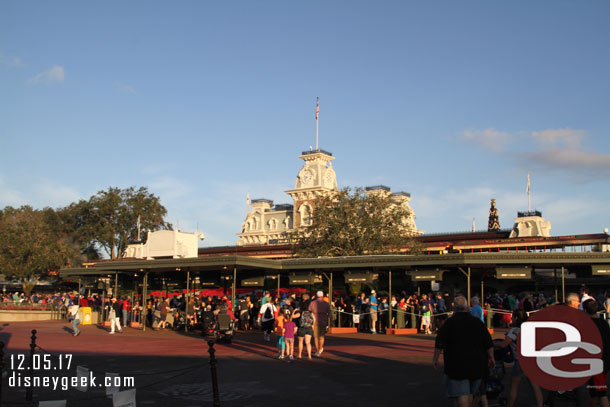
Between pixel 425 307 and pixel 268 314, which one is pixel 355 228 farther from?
pixel 268 314

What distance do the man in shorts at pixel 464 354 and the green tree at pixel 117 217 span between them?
81298 mm

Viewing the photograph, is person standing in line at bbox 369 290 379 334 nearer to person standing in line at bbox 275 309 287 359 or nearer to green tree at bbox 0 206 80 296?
person standing in line at bbox 275 309 287 359

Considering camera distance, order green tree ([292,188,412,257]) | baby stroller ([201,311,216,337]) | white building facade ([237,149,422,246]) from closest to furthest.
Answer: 1. baby stroller ([201,311,216,337])
2. green tree ([292,188,412,257])
3. white building facade ([237,149,422,246])

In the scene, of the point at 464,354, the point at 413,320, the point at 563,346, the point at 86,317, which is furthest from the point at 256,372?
the point at 86,317

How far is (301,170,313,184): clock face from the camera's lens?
8662 cm

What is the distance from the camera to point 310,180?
284ft

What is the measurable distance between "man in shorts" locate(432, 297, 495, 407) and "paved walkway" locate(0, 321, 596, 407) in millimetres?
3136

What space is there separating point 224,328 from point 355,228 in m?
24.2

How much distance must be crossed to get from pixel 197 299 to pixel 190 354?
1270cm

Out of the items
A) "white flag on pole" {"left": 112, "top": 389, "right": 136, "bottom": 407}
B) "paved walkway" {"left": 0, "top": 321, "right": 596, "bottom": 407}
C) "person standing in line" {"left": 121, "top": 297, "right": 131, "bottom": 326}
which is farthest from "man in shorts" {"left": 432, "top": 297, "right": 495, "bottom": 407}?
"person standing in line" {"left": 121, "top": 297, "right": 131, "bottom": 326}

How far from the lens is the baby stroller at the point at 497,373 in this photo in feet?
35.8

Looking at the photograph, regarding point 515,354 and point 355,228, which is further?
point 355,228

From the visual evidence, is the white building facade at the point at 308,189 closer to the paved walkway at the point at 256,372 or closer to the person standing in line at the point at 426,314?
the person standing in line at the point at 426,314

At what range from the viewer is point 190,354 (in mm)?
18453
